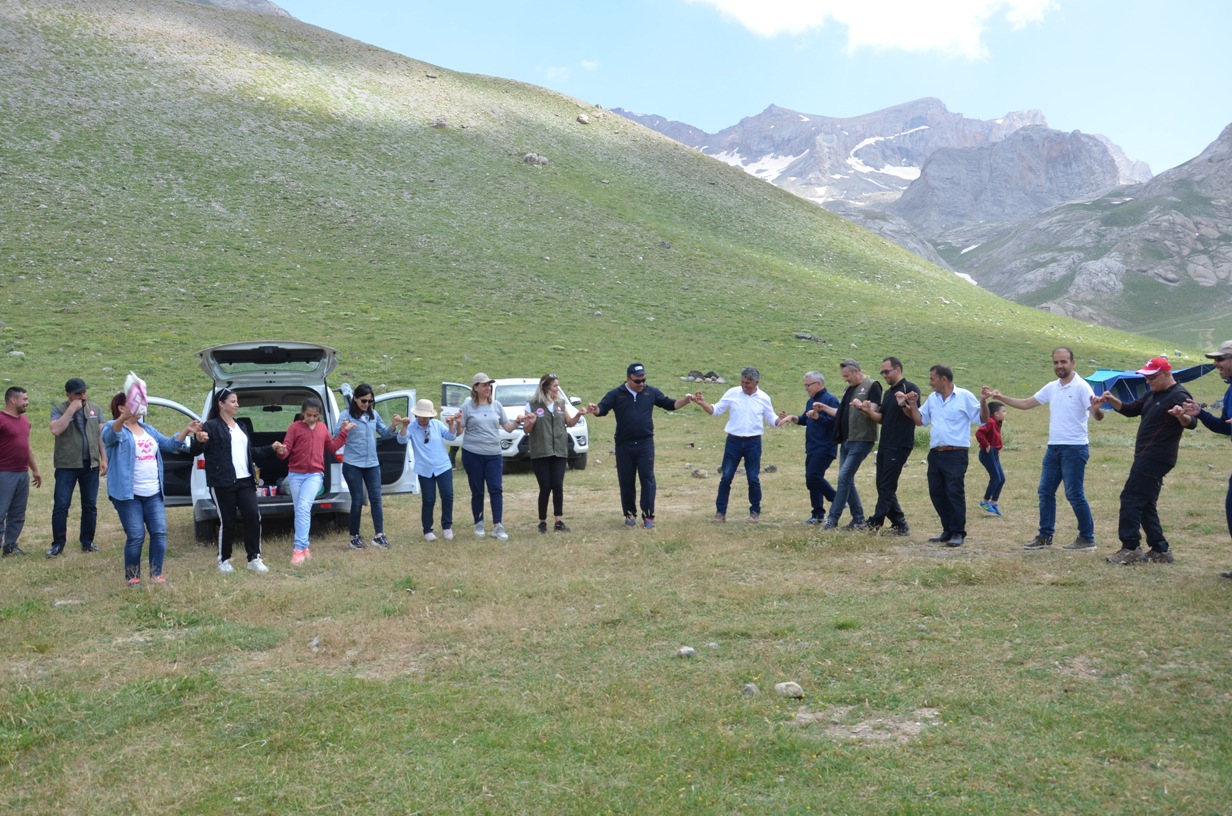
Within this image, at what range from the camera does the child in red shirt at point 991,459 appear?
12.7m

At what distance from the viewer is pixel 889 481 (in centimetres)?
1077

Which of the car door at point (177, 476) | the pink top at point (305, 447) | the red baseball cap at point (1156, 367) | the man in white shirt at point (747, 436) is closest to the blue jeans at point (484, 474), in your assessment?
the pink top at point (305, 447)

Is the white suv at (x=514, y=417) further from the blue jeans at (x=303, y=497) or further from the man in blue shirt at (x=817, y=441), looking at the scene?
the blue jeans at (x=303, y=497)

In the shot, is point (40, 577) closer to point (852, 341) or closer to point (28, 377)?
point (28, 377)

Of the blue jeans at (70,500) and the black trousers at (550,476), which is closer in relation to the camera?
the blue jeans at (70,500)

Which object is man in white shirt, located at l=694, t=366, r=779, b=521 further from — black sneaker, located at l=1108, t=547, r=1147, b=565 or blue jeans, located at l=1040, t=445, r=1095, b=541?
black sneaker, located at l=1108, t=547, r=1147, b=565

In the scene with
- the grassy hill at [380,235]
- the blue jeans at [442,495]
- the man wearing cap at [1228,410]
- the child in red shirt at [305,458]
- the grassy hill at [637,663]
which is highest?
the grassy hill at [380,235]

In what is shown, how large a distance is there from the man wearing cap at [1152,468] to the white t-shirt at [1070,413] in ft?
2.45

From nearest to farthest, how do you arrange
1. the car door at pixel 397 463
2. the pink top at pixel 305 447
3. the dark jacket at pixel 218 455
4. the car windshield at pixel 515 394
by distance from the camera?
the dark jacket at pixel 218 455
the pink top at pixel 305 447
the car door at pixel 397 463
the car windshield at pixel 515 394

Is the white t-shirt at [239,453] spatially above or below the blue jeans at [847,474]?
above

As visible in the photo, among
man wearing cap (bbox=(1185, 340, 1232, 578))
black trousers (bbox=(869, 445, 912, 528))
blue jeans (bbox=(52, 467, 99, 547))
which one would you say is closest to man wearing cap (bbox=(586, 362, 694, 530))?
black trousers (bbox=(869, 445, 912, 528))

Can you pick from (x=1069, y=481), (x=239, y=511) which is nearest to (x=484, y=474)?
(x=239, y=511)

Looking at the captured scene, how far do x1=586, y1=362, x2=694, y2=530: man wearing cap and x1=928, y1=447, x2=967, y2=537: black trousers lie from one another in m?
3.17

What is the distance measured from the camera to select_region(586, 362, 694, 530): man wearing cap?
1189 cm
